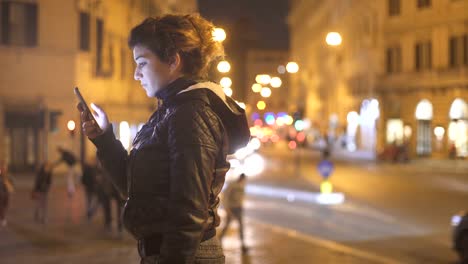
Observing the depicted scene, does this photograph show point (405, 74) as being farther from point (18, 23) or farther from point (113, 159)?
point (113, 159)

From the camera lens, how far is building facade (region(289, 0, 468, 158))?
46812 millimetres

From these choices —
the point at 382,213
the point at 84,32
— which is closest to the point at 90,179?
the point at 382,213

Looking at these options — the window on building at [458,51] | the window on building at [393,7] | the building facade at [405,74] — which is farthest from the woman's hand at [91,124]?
the window on building at [393,7]

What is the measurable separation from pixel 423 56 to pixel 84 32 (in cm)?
2626

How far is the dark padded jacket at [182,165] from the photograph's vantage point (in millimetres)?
2562

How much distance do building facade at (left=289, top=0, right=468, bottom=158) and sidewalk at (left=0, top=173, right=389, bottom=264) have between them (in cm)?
2486

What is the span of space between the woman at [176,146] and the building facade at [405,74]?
3641 cm

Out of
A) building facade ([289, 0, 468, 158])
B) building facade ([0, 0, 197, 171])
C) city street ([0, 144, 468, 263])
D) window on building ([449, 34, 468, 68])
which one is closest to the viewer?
city street ([0, 144, 468, 263])

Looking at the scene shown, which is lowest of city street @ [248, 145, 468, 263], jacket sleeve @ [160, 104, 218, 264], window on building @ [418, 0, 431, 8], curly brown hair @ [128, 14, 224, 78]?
city street @ [248, 145, 468, 263]

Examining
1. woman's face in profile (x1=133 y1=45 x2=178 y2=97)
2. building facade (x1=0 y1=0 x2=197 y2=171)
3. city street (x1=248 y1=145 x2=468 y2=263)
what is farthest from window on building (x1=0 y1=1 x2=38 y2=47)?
woman's face in profile (x1=133 y1=45 x2=178 y2=97)

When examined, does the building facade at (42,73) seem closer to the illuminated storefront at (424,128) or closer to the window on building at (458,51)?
the window on building at (458,51)

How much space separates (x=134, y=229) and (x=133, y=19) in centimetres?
4017

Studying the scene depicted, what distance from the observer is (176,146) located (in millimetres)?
2615

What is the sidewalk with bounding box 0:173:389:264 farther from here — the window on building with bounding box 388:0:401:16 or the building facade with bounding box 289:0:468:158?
the window on building with bounding box 388:0:401:16
